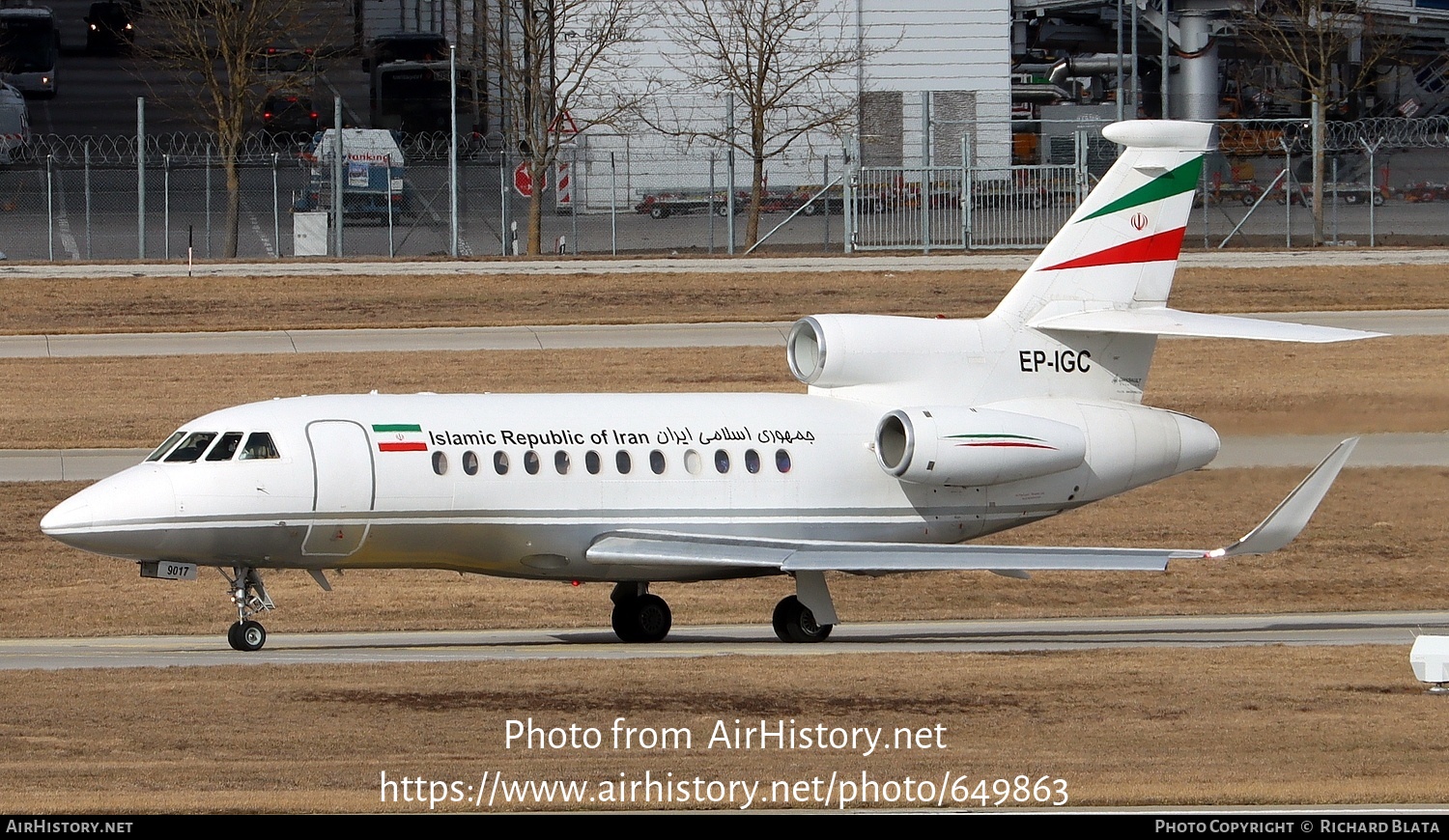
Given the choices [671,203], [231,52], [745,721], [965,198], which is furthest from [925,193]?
[745,721]

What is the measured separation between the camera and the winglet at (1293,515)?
22109 mm

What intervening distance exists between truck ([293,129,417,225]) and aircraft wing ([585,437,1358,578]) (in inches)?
1392

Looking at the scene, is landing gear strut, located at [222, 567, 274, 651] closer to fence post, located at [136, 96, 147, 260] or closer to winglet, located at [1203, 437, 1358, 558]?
winglet, located at [1203, 437, 1358, 558]

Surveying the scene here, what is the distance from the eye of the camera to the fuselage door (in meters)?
21.9

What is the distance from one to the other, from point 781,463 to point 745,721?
7834 mm

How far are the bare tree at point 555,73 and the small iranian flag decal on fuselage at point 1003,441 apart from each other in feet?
98.2

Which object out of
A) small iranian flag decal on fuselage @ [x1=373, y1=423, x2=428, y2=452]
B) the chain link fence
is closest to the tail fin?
small iranian flag decal on fuselage @ [x1=373, y1=423, x2=428, y2=452]

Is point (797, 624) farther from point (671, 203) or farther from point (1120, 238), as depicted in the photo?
point (671, 203)

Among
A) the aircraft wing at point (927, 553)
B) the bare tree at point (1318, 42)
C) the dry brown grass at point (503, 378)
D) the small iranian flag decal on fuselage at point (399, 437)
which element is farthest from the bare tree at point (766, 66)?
the small iranian flag decal on fuselage at point (399, 437)

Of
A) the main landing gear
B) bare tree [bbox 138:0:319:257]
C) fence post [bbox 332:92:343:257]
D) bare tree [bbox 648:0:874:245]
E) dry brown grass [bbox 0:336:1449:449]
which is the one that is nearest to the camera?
the main landing gear

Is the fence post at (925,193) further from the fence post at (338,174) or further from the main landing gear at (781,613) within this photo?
the main landing gear at (781,613)

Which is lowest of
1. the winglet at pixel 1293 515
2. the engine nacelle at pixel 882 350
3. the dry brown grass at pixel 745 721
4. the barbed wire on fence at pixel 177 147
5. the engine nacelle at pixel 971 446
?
the dry brown grass at pixel 745 721

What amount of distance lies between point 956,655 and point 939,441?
147 inches

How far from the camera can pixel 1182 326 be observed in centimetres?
2419
